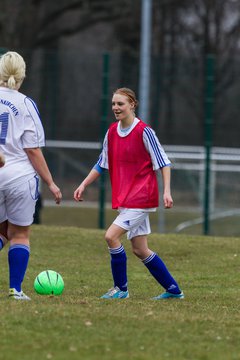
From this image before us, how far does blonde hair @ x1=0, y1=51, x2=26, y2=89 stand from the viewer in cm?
830

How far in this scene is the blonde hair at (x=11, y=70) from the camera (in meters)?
8.30

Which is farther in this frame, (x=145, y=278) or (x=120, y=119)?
(x=145, y=278)

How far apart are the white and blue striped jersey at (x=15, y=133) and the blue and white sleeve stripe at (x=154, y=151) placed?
3.41 ft

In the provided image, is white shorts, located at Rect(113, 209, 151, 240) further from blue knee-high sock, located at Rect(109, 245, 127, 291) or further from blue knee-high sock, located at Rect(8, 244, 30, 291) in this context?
blue knee-high sock, located at Rect(8, 244, 30, 291)

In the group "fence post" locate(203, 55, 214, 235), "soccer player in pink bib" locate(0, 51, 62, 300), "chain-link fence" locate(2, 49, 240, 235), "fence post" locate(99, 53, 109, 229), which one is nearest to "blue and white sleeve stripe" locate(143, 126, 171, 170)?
"soccer player in pink bib" locate(0, 51, 62, 300)

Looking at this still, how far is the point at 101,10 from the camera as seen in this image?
113 ft

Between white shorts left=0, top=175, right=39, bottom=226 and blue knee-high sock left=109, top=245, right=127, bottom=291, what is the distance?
3.10 ft

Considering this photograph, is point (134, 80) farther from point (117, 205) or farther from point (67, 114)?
point (117, 205)

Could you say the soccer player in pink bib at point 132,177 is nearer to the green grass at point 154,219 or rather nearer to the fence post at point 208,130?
the fence post at point 208,130

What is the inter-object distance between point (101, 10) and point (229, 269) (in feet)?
76.8

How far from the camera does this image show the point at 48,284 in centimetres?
920

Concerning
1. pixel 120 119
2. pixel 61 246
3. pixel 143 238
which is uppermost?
pixel 120 119

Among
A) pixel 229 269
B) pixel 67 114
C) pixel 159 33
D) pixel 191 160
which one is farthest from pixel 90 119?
pixel 159 33

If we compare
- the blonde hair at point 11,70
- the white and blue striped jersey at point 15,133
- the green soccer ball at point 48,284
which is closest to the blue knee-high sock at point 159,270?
the green soccer ball at point 48,284
